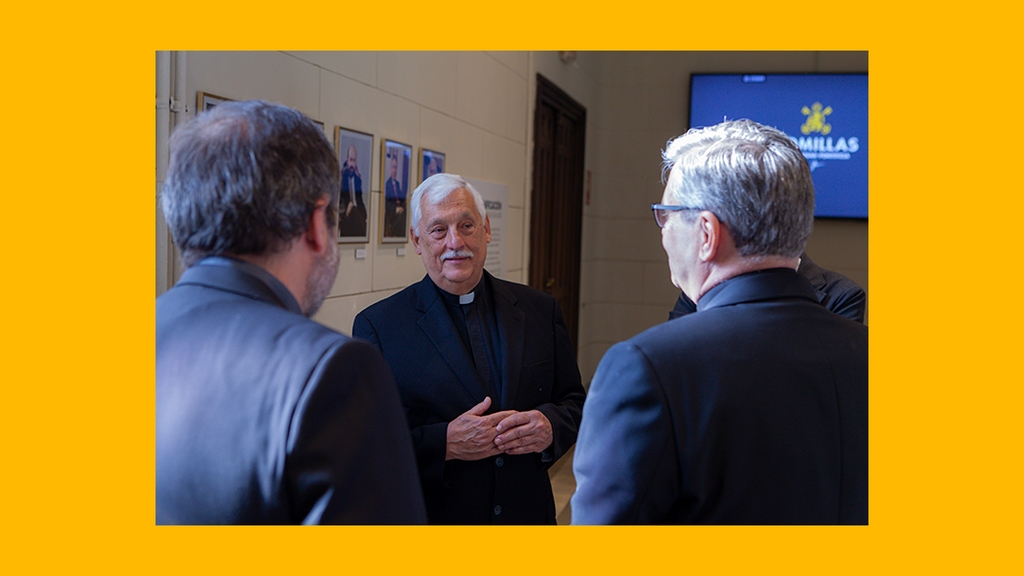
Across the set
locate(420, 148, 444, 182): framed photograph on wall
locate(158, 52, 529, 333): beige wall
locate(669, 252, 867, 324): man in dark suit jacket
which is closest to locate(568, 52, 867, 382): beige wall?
locate(158, 52, 529, 333): beige wall

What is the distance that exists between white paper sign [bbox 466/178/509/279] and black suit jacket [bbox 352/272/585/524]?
222 cm

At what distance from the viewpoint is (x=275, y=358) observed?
87 centimetres

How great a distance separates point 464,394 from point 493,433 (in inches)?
4.9

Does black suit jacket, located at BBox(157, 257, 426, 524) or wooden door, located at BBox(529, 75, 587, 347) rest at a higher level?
wooden door, located at BBox(529, 75, 587, 347)

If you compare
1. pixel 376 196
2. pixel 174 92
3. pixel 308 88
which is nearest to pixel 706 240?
pixel 174 92

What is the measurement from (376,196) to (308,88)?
1.86 ft

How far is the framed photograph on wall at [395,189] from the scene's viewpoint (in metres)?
3.05

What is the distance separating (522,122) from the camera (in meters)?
4.87

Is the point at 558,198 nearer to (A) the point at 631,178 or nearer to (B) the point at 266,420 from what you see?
(A) the point at 631,178

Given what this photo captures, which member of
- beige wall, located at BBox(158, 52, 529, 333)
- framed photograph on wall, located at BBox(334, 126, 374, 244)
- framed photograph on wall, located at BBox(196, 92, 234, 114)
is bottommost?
framed photograph on wall, located at BBox(334, 126, 374, 244)

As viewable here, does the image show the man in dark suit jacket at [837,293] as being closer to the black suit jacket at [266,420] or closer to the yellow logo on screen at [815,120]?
the black suit jacket at [266,420]

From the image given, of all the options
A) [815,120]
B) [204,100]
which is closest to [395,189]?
[204,100]

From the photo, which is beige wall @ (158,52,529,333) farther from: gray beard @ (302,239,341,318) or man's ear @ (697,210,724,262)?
man's ear @ (697,210,724,262)

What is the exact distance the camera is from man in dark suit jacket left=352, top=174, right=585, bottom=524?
1808mm
